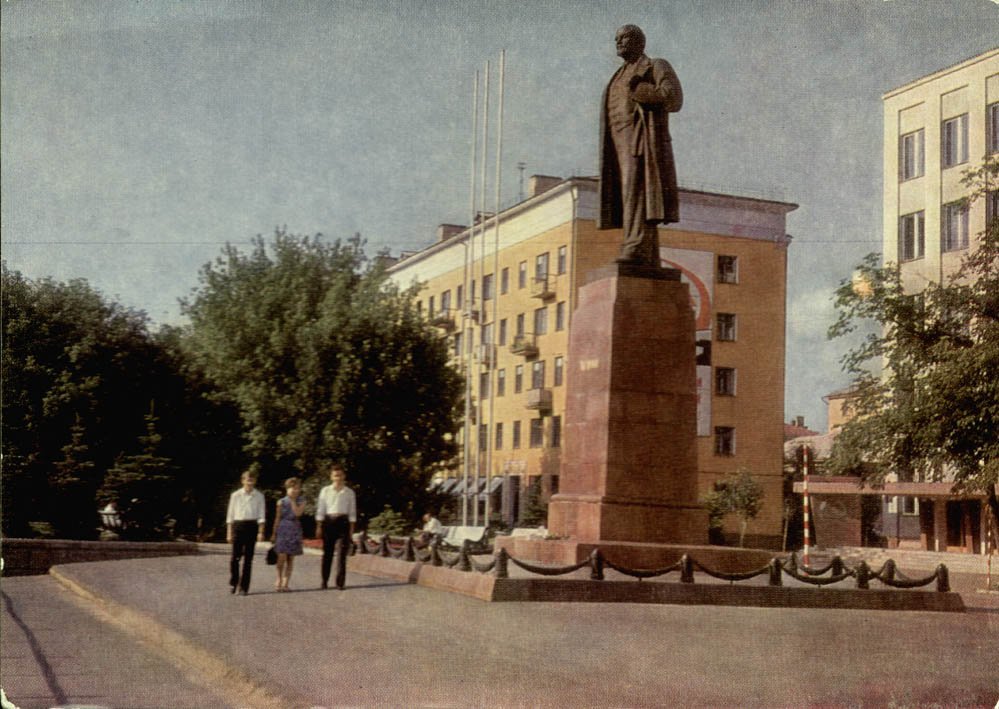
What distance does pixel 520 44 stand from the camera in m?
8.38

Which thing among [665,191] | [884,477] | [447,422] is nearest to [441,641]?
[884,477]

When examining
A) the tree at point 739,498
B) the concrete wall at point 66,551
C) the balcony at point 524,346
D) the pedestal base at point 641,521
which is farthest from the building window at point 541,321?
the pedestal base at point 641,521

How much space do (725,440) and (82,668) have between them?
37.2ft

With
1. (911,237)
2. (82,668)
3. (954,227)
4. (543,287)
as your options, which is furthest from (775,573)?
(543,287)

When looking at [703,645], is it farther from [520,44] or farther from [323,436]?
[323,436]

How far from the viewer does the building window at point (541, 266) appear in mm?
39219

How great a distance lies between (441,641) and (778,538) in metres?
9.22

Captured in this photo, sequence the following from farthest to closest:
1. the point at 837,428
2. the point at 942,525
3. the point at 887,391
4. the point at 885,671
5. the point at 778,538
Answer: the point at 778,538 < the point at 942,525 < the point at 837,428 < the point at 887,391 < the point at 885,671

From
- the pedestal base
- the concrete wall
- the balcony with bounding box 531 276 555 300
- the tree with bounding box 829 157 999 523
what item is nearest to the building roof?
the tree with bounding box 829 157 999 523

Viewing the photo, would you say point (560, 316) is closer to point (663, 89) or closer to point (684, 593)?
point (663, 89)

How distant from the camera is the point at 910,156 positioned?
31.2ft

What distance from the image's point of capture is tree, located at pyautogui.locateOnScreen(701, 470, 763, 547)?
Answer: 1473 centimetres

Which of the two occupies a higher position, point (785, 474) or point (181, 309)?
point (181, 309)

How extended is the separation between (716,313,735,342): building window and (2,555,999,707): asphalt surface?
439 cm
